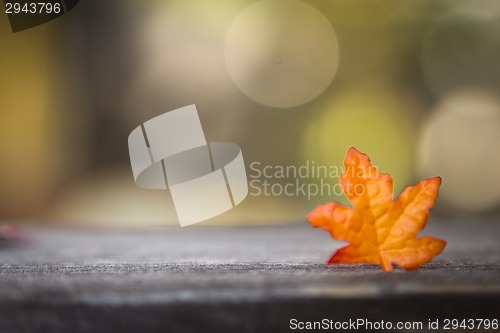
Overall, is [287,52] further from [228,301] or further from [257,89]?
[228,301]

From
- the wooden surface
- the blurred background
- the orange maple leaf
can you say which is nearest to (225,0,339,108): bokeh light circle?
the blurred background

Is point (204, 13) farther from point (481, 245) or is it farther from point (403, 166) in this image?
point (481, 245)

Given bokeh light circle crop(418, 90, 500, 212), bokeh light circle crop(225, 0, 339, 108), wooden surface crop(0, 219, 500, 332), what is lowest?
bokeh light circle crop(418, 90, 500, 212)

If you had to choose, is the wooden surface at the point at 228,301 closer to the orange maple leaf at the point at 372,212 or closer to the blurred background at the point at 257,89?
the orange maple leaf at the point at 372,212

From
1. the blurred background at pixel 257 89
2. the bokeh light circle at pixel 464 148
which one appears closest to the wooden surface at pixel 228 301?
the blurred background at pixel 257 89

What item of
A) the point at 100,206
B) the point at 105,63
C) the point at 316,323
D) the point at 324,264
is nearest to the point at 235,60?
the point at 105,63

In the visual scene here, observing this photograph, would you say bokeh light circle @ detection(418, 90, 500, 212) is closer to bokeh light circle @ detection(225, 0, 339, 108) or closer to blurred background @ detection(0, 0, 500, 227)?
blurred background @ detection(0, 0, 500, 227)

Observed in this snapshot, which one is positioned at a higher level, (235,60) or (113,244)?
(235,60)

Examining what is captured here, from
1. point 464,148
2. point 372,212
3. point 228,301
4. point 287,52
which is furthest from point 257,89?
point 228,301
